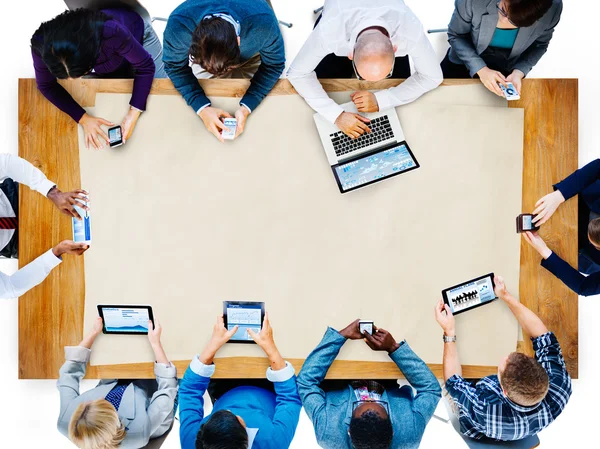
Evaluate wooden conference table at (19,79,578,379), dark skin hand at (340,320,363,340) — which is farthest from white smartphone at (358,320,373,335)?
wooden conference table at (19,79,578,379)

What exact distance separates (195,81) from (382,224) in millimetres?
925

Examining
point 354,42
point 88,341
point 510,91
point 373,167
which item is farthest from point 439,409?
point 354,42

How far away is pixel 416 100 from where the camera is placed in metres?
2.00

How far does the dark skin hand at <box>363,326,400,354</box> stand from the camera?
1.93 meters

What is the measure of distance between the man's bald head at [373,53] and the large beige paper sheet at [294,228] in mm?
363

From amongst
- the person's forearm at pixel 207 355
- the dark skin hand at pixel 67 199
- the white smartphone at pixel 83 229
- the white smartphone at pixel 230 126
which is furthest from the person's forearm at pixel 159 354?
the white smartphone at pixel 230 126

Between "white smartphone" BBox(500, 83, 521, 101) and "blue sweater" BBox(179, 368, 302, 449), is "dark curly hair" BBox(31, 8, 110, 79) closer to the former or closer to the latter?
"blue sweater" BBox(179, 368, 302, 449)

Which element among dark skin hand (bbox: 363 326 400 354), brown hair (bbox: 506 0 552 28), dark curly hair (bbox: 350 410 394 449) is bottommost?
dark curly hair (bbox: 350 410 394 449)

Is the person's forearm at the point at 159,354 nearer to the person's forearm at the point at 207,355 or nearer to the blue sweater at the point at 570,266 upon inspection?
the person's forearm at the point at 207,355

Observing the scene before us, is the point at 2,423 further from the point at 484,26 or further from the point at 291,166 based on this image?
the point at 484,26

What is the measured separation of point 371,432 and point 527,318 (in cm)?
75

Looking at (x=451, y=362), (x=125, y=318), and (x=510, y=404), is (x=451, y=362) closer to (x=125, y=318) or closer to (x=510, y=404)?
(x=510, y=404)

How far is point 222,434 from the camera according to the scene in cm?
171

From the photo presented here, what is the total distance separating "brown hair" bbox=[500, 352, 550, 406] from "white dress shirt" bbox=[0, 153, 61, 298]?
1.75 metres
